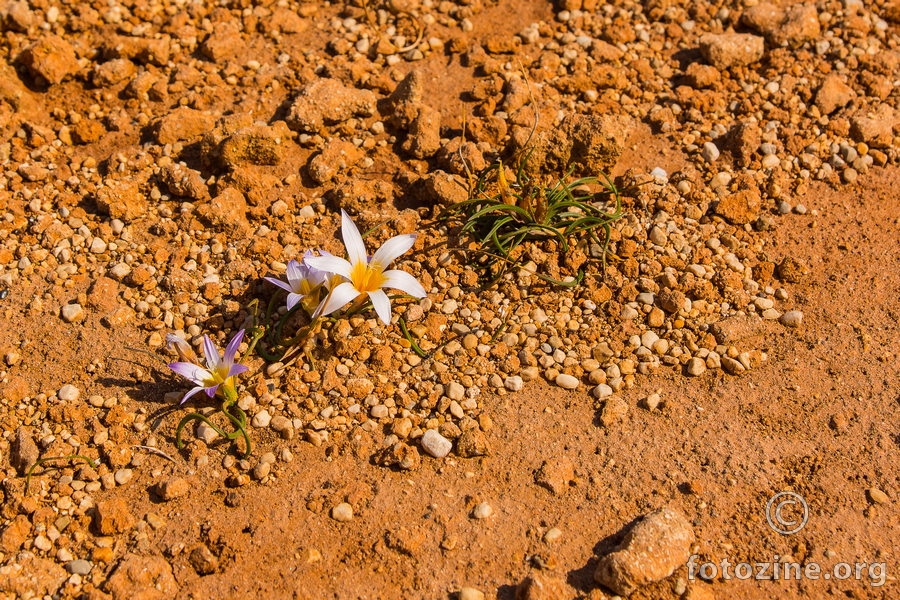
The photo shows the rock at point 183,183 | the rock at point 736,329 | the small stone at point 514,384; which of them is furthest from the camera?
the rock at point 183,183

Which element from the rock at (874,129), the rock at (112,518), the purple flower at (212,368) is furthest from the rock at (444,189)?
the rock at (874,129)

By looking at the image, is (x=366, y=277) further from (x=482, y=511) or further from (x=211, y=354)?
(x=482, y=511)

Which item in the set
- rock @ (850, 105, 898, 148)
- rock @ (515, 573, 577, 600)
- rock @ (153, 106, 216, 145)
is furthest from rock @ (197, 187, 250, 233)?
rock @ (850, 105, 898, 148)

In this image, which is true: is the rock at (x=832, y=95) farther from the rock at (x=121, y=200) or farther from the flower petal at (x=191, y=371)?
the rock at (x=121, y=200)

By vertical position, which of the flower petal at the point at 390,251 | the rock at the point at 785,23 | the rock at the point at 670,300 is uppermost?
the rock at the point at 785,23

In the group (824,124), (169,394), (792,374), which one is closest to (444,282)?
(169,394)

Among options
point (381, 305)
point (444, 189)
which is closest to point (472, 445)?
point (381, 305)

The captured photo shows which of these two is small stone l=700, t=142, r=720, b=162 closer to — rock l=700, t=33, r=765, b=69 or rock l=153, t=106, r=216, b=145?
rock l=700, t=33, r=765, b=69

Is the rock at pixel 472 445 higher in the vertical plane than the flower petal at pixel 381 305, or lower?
lower
